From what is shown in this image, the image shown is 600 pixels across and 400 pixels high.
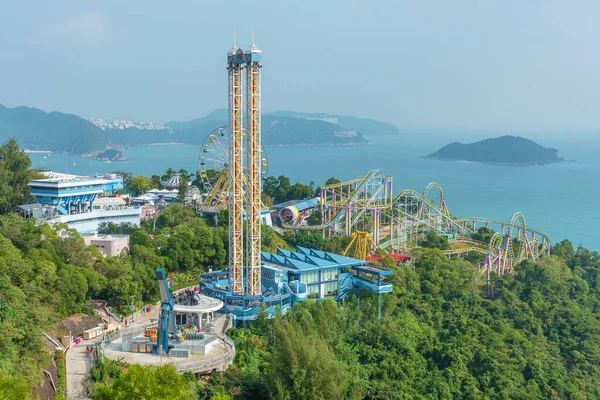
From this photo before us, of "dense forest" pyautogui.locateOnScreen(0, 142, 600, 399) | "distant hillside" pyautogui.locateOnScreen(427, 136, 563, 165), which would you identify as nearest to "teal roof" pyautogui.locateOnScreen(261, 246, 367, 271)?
"dense forest" pyautogui.locateOnScreen(0, 142, 600, 399)

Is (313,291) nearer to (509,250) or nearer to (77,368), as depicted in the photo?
(77,368)

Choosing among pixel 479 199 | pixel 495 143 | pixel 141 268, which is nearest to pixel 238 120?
pixel 141 268

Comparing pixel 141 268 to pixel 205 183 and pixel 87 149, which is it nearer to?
pixel 205 183

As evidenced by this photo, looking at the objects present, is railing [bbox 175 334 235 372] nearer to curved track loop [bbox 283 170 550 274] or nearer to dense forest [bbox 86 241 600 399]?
dense forest [bbox 86 241 600 399]

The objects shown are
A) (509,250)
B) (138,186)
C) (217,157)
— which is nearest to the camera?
(509,250)

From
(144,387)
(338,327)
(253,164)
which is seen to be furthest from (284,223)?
(144,387)
